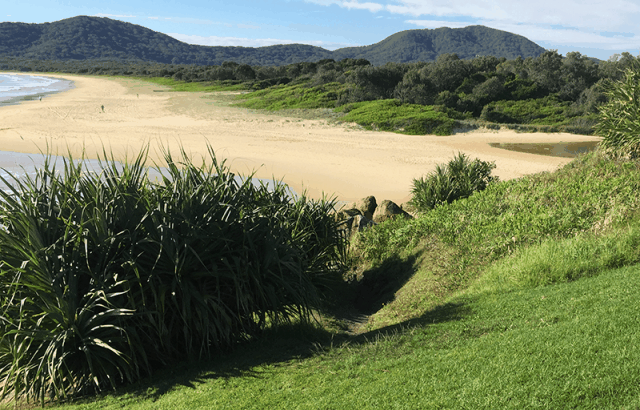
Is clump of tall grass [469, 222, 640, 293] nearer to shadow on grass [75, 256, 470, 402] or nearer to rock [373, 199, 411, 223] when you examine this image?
shadow on grass [75, 256, 470, 402]

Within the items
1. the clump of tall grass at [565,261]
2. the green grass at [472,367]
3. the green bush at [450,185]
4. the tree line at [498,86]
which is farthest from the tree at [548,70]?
the green grass at [472,367]

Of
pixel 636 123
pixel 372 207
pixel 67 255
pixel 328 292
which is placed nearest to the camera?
pixel 67 255

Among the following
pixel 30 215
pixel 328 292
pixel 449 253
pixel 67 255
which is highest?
pixel 30 215

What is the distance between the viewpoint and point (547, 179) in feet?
33.8

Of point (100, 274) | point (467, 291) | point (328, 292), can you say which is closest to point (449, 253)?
point (467, 291)

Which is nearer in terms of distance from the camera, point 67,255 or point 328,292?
point 67,255

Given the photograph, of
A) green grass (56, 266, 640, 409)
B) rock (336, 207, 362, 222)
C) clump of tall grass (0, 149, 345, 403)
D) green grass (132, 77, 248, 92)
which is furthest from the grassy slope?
green grass (132, 77, 248, 92)

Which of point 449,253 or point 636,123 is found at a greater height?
point 636,123

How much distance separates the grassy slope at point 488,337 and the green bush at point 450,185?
2939 millimetres

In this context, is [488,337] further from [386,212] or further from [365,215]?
[365,215]

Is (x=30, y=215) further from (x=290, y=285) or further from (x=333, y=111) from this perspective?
(x=333, y=111)

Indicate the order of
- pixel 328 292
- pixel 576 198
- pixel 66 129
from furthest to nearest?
pixel 66 129 → pixel 576 198 → pixel 328 292

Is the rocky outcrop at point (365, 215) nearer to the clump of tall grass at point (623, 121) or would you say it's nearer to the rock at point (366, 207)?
the rock at point (366, 207)

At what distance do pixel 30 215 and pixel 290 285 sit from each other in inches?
108
